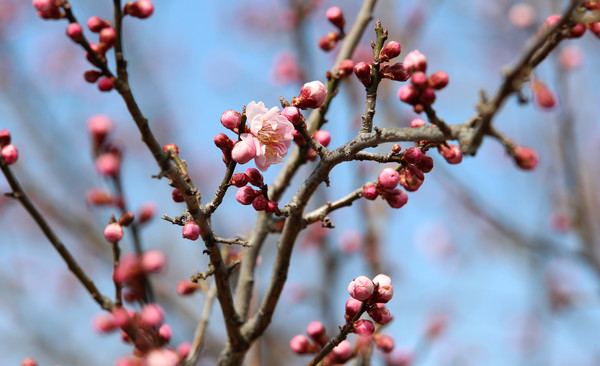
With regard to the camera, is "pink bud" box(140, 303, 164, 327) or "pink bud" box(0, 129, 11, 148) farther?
"pink bud" box(0, 129, 11, 148)

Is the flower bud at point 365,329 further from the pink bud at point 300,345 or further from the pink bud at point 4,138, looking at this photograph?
the pink bud at point 4,138

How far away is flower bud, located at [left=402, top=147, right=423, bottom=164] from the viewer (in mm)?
1402

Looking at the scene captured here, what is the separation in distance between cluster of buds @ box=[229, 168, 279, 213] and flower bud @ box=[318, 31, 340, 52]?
1106 mm

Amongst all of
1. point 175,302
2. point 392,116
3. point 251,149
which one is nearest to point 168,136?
point 175,302

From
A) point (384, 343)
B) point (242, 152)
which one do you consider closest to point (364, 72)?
point (242, 152)

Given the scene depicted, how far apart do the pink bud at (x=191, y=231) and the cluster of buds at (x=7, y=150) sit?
0.70 metres

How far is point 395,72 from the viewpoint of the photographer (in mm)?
1527

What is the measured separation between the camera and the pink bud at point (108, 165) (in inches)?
67.1

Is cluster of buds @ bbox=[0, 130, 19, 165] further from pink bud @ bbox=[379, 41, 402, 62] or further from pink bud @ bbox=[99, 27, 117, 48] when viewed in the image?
pink bud @ bbox=[379, 41, 402, 62]

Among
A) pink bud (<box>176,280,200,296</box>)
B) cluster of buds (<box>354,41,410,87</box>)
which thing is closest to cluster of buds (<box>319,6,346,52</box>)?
cluster of buds (<box>354,41,410,87</box>)

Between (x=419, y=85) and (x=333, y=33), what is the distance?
51.3 inches

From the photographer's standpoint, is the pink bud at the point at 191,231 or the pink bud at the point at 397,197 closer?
the pink bud at the point at 191,231

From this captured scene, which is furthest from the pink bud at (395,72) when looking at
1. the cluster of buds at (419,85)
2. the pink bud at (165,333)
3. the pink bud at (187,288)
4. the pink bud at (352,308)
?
the pink bud at (187,288)

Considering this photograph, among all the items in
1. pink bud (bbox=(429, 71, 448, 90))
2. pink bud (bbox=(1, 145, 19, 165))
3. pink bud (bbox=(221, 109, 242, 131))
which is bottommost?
pink bud (bbox=(1, 145, 19, 165))
